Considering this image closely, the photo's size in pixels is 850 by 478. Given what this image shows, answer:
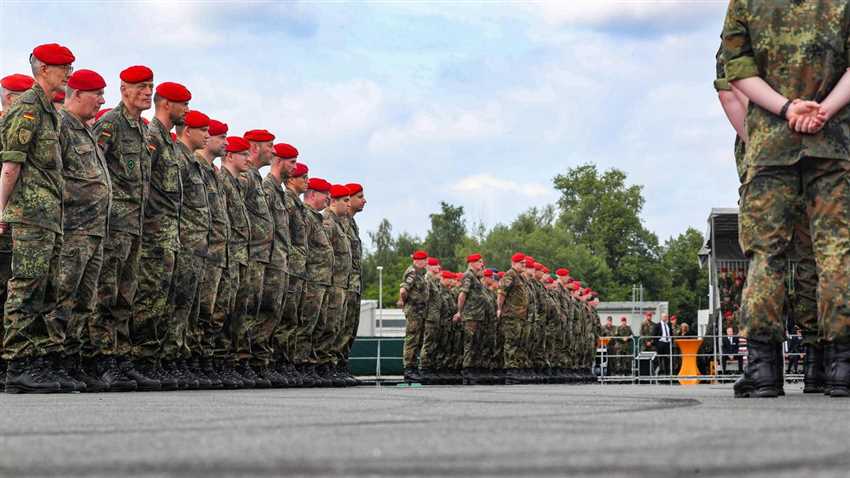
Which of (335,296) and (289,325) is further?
(335,296)

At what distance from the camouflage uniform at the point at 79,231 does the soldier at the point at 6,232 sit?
1.45 ft

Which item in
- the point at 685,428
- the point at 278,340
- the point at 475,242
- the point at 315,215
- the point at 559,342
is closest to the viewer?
the point at 685,428

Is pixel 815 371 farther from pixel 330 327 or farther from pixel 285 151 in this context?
pixel 330 327

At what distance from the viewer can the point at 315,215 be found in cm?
1440

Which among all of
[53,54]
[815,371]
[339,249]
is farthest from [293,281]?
[815,371]

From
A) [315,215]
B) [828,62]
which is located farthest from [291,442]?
[315,215]

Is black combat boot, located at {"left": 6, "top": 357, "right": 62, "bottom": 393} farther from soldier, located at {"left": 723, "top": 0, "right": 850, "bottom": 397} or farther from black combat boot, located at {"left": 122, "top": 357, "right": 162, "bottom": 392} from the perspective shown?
soldier, located at {"left": 723, "top": 0, "right": 850, "bottom": 397}

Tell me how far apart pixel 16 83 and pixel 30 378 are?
301 centimetres

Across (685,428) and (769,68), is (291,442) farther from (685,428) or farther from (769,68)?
(769,68)

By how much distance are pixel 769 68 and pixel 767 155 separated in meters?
0.50

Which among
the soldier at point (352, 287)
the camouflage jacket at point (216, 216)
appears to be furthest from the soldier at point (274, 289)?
the soldier at point (352, 287)

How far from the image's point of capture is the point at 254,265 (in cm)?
1211

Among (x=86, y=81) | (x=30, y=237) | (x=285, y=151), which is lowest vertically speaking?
(x=30, y=237)

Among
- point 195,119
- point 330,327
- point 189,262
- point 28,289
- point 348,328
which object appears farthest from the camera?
point 348,328
